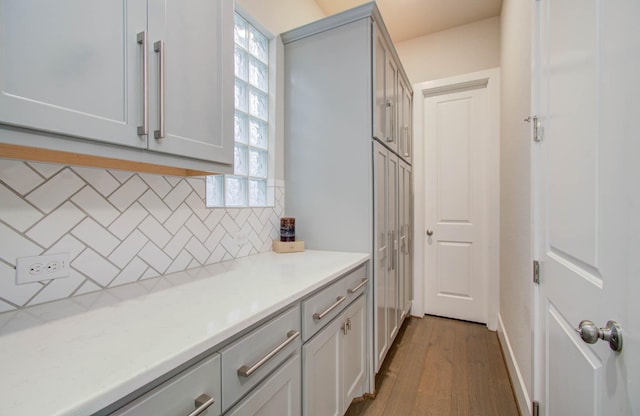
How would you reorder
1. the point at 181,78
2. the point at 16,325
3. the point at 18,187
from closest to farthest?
the point at 16,325
the point at 18,187
the point at 181,78

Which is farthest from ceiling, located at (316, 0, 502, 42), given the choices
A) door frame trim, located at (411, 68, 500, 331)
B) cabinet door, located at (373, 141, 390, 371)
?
cabinet door, located at (373, 141, 390, 371)

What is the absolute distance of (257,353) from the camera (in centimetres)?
84

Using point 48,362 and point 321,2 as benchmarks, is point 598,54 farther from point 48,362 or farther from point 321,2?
point 321,2

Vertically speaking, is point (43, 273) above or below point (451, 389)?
above

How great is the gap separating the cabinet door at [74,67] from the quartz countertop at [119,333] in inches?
19.5

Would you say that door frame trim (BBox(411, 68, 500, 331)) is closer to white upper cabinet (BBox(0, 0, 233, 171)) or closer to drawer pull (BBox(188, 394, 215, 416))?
white upper cabinet (BBox(0, 0, 233, 171))

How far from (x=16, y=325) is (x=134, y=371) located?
485 millimetres

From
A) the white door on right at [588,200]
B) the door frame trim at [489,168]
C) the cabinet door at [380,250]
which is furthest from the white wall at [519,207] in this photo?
the cabinet door at [380,250]

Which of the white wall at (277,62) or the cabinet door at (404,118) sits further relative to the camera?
the cabinet door at (404,118)

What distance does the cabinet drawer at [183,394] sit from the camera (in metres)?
0.54

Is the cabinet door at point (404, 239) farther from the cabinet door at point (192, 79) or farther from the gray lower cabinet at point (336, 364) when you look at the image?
the cabinet door at point (192, 79)

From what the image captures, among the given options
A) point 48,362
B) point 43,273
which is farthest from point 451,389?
point 43,273

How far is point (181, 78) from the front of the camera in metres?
0.98

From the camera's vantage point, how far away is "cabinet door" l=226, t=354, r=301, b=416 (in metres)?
0.80
